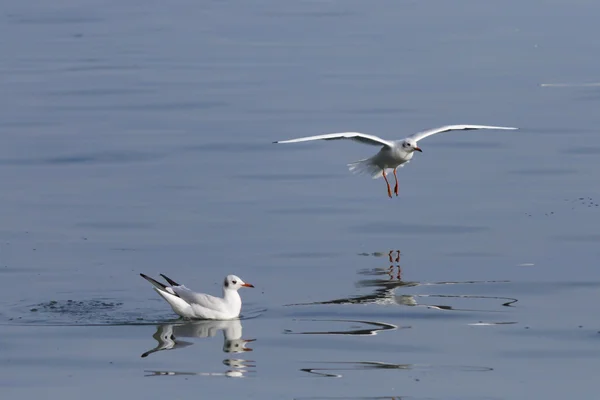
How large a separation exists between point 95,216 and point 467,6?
1253 inches

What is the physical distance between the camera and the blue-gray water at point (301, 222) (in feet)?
39.7

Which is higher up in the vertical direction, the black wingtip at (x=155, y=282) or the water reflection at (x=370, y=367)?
the black wingtip at (x=155, y=282)

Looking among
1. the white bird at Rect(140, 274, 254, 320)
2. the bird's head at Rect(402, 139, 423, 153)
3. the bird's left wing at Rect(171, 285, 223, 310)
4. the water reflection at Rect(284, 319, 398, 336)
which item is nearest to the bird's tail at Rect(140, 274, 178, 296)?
the white bird at Rect(140, 274, 254, 320)

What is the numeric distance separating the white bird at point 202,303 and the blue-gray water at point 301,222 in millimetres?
139

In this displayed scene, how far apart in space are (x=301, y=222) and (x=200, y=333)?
15.4 feet

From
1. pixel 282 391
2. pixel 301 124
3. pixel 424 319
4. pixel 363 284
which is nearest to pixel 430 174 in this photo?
pixel 301 124

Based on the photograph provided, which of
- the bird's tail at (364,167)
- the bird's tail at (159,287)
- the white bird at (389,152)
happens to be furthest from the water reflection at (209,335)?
the bird's tail at (364,167)

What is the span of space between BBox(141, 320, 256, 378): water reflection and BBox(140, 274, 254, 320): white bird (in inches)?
3.1

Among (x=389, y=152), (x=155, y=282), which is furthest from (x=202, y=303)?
(x=389, y=152)

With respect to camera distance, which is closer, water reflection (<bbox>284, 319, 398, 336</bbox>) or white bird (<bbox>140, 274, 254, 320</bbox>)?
water reflection (<bbox>284, 319, 398, 336</bbox>)

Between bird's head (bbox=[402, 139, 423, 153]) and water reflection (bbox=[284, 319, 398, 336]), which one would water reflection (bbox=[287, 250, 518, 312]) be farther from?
bird's head (bbox=[402, 139, 423, 153])

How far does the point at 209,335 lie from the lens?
13.4 m

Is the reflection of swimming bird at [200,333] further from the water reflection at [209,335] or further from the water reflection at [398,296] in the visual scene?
the water reflection at [398,296]

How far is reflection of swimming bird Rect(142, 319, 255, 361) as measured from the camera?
12.8 meters
